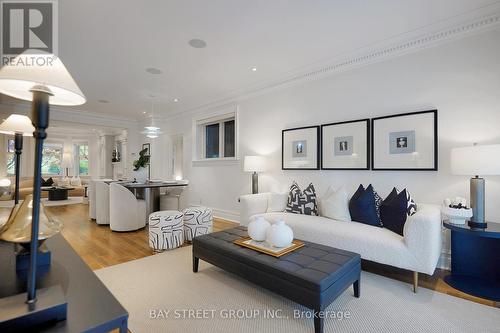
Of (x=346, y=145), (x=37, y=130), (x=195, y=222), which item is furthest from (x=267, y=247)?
(x=346, y=145)

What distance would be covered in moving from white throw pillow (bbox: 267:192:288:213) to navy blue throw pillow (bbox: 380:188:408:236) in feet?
4.49

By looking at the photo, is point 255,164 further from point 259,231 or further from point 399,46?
point 399,46

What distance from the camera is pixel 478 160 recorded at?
214cm

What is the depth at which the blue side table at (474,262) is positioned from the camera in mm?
2281

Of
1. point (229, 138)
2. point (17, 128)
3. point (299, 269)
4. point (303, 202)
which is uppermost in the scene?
point (229, 138)

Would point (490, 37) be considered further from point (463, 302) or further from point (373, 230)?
point (463, 302)

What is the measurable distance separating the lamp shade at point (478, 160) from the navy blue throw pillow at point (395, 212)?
0.57 meters

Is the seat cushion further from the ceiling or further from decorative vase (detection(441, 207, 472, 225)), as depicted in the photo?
the ceiling

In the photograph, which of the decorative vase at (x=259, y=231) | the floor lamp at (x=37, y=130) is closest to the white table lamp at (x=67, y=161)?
the decorative vase at (x=259, y=231)

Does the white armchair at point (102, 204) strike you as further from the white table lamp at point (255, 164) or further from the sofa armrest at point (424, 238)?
the sofa armrest at point (424, 238)

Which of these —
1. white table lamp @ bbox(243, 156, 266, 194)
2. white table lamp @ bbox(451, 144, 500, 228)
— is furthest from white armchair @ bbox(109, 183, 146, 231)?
white table lamp @ bbox(451, 144, 500, 228)

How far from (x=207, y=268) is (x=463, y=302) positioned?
95.8 inches

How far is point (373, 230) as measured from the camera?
2631mm

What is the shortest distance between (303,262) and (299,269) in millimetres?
133
